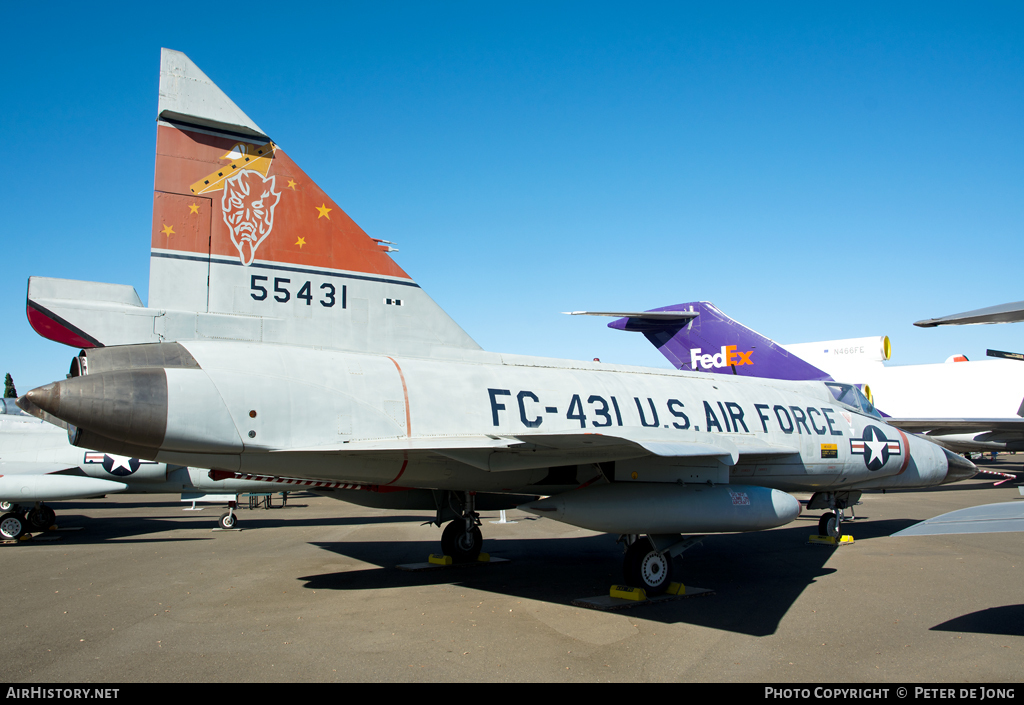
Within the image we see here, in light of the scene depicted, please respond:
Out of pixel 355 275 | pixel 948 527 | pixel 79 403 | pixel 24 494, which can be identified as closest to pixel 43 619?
pixel 79 403

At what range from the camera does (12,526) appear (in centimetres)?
1243

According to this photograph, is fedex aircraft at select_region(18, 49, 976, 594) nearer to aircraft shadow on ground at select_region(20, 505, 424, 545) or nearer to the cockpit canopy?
the cockpit canopy

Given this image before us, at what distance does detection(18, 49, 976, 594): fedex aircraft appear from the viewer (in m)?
5.82

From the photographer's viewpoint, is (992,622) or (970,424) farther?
(970,424)

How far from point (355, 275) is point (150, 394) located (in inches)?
98.6

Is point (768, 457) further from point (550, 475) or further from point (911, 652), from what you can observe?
point (911, 652)

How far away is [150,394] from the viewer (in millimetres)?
5594

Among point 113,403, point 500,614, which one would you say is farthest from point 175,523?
point 500,614

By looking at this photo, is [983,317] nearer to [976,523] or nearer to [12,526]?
[976,523]

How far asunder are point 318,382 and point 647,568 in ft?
13.9

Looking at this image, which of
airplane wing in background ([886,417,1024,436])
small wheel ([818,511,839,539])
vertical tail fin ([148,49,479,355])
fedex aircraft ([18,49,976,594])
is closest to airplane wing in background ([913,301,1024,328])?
fedex aircraft ([18,49,976,594])

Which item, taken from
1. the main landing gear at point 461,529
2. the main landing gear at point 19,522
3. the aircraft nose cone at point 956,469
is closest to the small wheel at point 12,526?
the main landing gear at point 19,522

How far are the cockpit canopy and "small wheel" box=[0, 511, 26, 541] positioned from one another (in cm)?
1538

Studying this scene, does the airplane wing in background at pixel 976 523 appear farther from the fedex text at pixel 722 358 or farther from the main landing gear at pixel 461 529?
the fedex text at pixel 722 358
